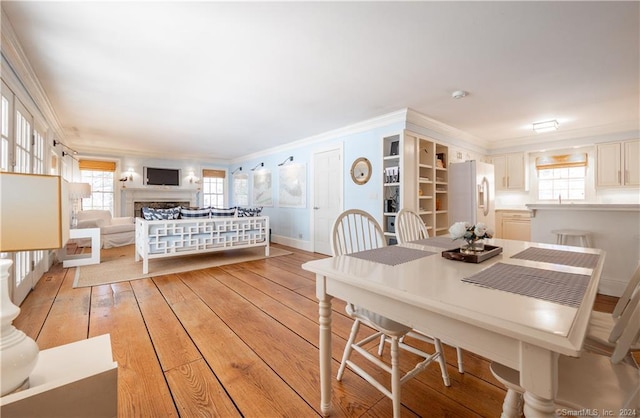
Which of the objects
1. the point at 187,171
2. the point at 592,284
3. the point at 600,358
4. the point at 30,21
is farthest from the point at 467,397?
the point at 187,171

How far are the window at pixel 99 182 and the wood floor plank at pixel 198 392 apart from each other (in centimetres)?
657

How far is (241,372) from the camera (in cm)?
165

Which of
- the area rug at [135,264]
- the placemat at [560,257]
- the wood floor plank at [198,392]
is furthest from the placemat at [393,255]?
the area rug at [135,264]

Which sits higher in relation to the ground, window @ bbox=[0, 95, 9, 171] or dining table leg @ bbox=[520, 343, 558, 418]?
window @ bbox=[0, 95, 9, 171]

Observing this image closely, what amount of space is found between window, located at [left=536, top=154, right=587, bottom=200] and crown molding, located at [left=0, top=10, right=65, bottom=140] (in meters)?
7.54

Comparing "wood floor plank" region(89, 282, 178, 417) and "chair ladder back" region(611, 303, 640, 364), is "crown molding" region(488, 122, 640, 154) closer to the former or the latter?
"chair ladder back" region(611, 303, 640, 364)

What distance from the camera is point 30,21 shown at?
1920 mm

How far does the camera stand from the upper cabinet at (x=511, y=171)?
217 inches

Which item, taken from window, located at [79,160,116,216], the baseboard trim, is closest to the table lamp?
the baseboard trim

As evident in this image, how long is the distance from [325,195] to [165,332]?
11.6 feet

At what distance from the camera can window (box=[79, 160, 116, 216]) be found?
20.6 ft

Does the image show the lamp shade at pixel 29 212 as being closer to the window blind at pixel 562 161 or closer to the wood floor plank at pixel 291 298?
the wood floor plank at pixel 291 298

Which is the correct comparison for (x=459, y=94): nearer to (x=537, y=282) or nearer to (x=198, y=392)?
(x=537, y=282)

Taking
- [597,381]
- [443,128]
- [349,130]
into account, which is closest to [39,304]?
[597,381]
